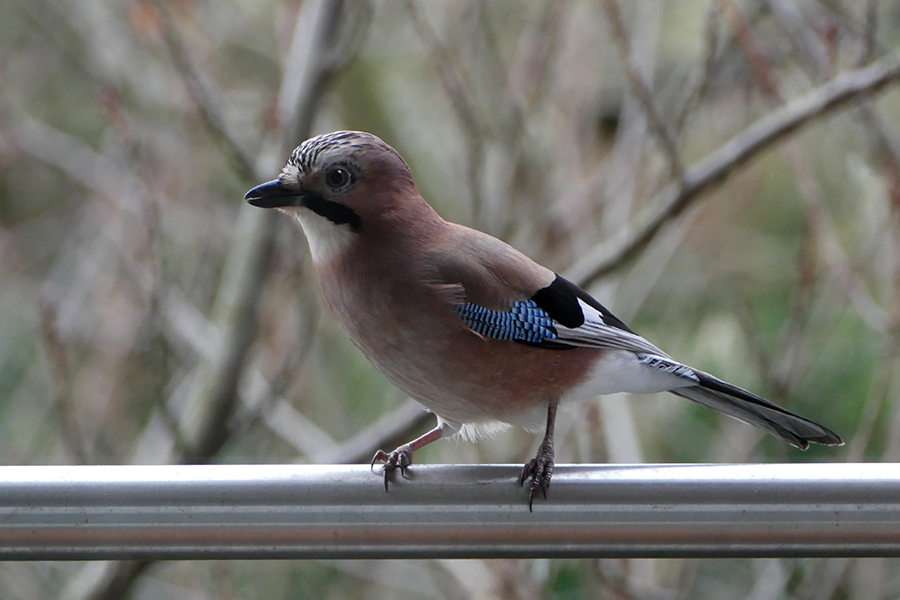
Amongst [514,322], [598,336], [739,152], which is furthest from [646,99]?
[514,322]

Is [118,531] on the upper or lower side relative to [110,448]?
upper

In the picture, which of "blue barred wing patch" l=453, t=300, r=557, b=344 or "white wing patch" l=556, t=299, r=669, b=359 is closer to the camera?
"blue barred wing patch" l=453, t=300, r=557, b=344

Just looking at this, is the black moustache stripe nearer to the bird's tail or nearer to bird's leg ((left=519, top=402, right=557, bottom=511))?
bird's leg ((left=519, top=402, right=557, bottom=511))

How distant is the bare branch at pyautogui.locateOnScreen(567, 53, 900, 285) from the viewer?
2332 mm

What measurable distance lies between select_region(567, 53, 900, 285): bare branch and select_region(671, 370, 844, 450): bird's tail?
0.60m

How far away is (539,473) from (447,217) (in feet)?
8.05

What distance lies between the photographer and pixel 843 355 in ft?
13.0

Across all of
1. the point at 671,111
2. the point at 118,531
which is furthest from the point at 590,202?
the point at 118,531

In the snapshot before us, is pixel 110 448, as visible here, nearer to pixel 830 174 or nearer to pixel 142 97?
pixel 142 97

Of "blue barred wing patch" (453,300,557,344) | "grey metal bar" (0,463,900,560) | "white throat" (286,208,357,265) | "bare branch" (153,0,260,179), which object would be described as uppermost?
"bare branch" (153,0,260,179)

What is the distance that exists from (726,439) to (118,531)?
9.17 ft

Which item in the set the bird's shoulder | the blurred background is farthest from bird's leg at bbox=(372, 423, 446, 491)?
the blurred background

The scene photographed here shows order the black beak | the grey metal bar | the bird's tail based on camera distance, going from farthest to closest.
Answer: the bird's tail, the black beak, the grey metal bar

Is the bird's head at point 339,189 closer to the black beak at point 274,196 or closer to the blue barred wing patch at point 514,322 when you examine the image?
the black beak at point 274,196
